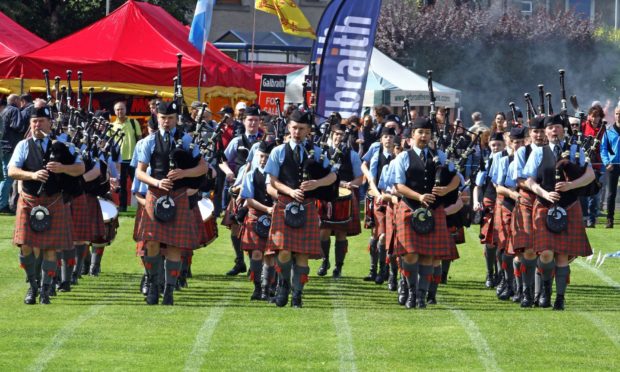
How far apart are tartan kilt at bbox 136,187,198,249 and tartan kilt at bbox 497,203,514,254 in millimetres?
2701

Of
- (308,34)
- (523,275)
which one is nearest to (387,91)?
(308,34)

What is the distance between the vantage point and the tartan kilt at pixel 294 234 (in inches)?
467

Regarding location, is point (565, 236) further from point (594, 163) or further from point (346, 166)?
point (594, 163)

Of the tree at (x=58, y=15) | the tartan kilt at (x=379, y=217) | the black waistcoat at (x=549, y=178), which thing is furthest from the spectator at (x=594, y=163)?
the tree at (x=58, y=15)

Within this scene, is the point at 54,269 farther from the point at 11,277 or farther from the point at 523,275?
the point at 523,275

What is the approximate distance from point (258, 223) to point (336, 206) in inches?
80.0

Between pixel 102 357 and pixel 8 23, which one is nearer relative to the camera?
pixel 102 357

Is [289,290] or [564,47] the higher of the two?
[564,47]

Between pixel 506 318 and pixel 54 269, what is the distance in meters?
3.51

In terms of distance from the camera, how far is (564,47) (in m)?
48.8

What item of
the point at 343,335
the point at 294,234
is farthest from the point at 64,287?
the point at 343,335

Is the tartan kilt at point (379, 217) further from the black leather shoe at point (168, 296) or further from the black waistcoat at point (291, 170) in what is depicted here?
the black leather shoe at point (168, 296)

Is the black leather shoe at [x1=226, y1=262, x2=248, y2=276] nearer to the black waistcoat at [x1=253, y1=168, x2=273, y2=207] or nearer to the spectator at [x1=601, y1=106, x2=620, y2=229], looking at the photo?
the black waistcoat at [x1=253, y1=168, x2=273, y2=207]

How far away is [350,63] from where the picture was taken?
1989cm
